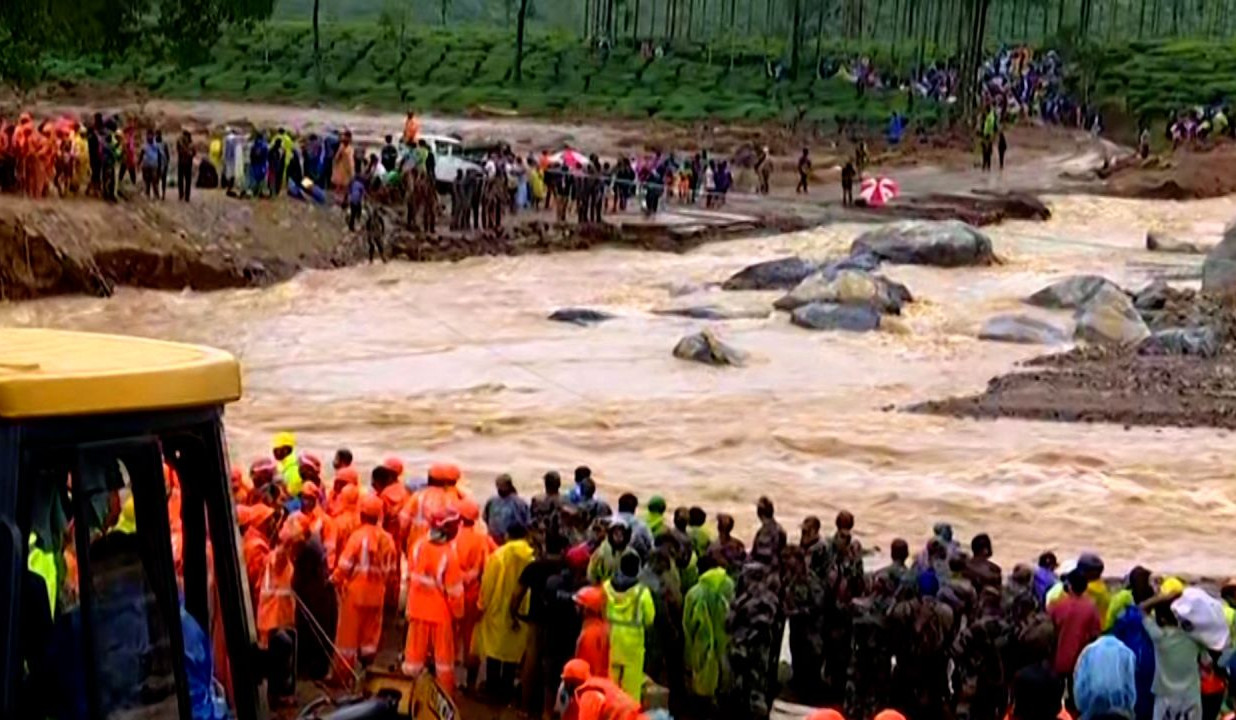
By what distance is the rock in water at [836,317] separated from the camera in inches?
1150

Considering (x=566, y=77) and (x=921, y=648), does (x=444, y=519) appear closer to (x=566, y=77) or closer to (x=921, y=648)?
(x=921, y=648)

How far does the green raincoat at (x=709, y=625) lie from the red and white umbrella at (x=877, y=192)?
1350 inches

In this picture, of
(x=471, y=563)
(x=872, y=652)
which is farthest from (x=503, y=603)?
(x=872, y=652)

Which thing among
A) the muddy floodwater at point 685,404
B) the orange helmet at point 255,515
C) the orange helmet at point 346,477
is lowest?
the muddy floodwater at point 685,404

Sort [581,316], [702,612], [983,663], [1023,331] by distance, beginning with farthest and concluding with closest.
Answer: [581,316] → [1023,331] → [702,612] → [983,663]

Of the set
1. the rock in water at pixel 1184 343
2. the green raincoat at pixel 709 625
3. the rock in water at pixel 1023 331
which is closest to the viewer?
the green raincoat at pixel 709 625

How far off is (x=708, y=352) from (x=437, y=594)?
15.4 m

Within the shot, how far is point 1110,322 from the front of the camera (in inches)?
1137

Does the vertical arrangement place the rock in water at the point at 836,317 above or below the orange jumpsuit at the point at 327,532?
below

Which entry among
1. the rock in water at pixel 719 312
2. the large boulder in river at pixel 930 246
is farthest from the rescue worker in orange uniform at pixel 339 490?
the large boulder in river at pixel 930 246

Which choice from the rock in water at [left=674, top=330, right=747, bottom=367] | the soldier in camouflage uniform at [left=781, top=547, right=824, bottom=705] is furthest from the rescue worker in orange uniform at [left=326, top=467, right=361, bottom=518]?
the rock in water at [left=674, top=330, right=747, bottom=367]

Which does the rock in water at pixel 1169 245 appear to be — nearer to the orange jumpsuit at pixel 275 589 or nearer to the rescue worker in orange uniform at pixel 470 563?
the rescue worker in orange uniform at pixel 470 563

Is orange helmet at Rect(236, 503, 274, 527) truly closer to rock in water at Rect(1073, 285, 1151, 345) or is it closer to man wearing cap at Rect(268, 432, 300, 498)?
man wearing cap at Rect(268, 432, 300, 498)

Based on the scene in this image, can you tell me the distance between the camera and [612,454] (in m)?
21.4
